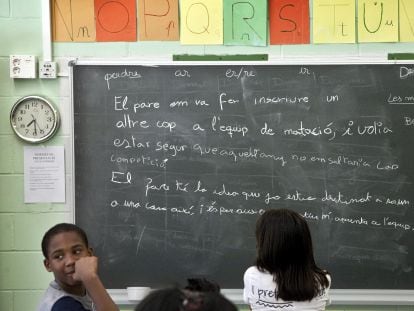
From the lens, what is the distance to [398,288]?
3035 millimetres

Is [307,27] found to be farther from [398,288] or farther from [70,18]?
[398,288]

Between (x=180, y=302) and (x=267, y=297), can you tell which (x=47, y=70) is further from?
(x=180, y=302)

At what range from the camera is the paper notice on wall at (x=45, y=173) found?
3045 mm

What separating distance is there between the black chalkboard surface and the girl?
94 cm

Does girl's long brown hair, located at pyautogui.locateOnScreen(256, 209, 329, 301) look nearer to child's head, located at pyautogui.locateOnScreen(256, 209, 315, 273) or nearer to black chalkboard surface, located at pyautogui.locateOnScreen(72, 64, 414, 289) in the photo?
child's head, located at pyautogui.locateOnScreen(256, 209, 315, 273)

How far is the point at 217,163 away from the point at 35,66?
3.63ft

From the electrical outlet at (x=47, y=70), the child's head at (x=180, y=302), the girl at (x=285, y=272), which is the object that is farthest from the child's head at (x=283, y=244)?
the electrical outlet at (x=47, y=70)

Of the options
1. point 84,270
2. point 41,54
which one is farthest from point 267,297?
point 41,54

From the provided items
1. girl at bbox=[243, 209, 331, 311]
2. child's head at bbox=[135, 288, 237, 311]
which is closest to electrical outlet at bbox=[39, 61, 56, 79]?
girl at bbox=[243, 209, 331, 311]

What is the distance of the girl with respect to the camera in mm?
2020

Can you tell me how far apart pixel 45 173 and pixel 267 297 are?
5.07 feet

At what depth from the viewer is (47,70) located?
3.02 metres

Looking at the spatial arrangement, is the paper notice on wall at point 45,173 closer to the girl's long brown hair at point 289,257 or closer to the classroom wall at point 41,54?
the classroom wall at point 41,54

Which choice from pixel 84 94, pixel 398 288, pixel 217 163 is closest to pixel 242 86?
pixel 217 163
